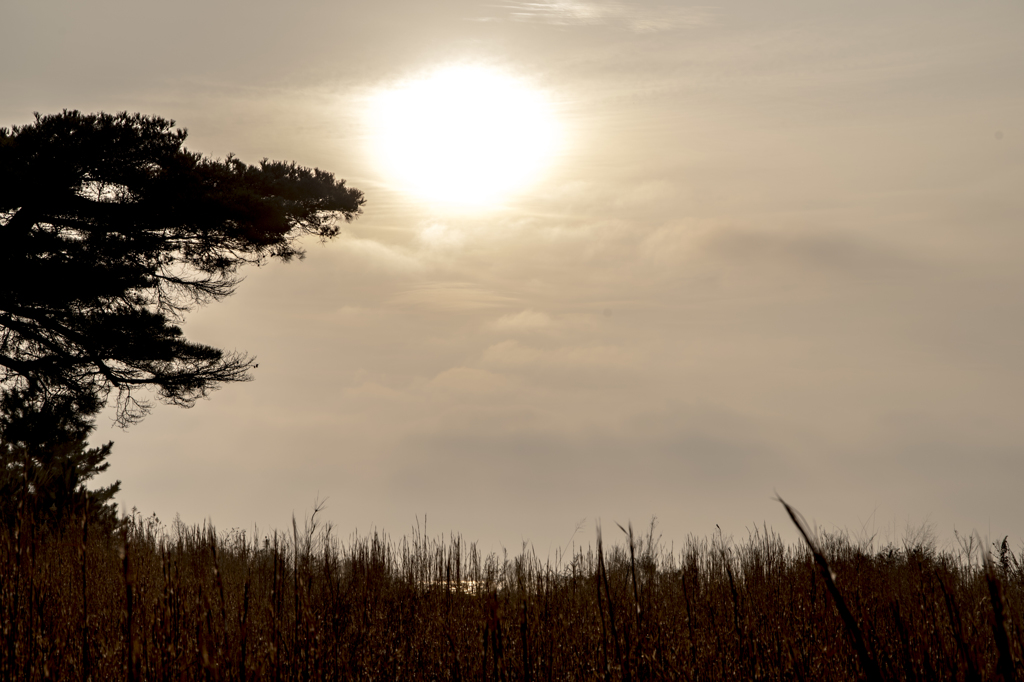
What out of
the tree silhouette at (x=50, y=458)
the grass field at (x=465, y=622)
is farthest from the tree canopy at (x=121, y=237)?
the grass field at (x=465, y=622)

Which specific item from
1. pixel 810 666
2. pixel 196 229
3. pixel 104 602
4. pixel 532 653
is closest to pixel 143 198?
pixel 196 229

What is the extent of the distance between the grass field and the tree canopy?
10.2 feet

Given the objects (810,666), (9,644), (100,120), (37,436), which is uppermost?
(100,120)

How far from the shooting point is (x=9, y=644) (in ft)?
11.2

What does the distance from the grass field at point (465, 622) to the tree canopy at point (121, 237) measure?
3.11 metres

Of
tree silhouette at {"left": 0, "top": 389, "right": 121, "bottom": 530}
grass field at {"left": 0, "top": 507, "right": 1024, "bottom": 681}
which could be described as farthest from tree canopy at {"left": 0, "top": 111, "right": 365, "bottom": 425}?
grass field at {"left": 0, "top": 507, "right": 1024, "bottom": 681}

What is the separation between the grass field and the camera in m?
2.99

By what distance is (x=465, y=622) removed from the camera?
883 cm

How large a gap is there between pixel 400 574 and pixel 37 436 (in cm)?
696

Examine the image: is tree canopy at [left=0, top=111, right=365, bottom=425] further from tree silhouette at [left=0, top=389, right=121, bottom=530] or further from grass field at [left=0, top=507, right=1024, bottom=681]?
grass field at [left=0, top=507, right=1024, bottom=681]

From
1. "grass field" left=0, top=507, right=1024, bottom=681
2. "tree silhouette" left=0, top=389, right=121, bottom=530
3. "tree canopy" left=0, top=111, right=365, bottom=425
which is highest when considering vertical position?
"tree canopy" left=0, top=111, right=365, bottom=425

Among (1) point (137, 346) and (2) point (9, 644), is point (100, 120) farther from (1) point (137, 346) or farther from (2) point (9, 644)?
(2) point (9, 644)

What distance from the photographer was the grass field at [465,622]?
2994mm

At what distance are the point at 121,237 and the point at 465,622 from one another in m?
8.78
